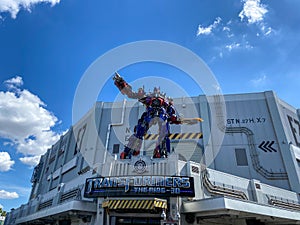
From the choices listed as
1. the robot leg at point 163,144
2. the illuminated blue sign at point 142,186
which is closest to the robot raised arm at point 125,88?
the robot leg at point 163,144

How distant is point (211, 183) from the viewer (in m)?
13.4

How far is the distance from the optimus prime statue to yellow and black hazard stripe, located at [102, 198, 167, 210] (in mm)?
3798

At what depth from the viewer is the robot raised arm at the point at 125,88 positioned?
49.9ft

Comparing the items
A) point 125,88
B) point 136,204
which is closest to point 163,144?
point 136,204

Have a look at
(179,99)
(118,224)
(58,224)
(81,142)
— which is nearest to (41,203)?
(58,224)

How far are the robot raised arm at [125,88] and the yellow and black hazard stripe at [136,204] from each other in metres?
7.58

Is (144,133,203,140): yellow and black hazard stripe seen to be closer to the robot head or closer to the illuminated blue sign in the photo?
the robot head

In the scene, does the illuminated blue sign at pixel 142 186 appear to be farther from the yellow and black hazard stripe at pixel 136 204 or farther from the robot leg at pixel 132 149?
the robot leg at pixel 132 149

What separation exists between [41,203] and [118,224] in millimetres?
13295

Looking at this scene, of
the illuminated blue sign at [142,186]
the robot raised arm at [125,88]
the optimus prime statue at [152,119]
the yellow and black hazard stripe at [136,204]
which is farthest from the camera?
the robot raised arm at [125,88]

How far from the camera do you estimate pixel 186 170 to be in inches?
511

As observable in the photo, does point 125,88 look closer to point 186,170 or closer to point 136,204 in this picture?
point 186,170

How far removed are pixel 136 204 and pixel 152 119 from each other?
6128 mm

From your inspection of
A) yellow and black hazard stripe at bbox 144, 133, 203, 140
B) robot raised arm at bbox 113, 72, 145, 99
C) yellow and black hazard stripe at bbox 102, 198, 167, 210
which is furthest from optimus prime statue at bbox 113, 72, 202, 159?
yellow and black hazard stripe at bbox 144, 133, 203, 140
